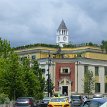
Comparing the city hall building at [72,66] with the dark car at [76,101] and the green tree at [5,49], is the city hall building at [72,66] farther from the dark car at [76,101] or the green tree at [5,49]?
the dark car at [76,101]

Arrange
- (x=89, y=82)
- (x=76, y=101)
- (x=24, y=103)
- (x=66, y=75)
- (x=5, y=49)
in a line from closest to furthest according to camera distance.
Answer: (x=24, y=103), (x=76, y=101), (x=5, y=49), (x=89, y=82), (x=66, y=75)

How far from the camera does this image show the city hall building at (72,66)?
109562 millimetres

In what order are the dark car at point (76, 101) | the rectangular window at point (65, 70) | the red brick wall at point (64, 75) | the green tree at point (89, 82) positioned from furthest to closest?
the rectangular window at point (65, 70) < the red brick wall at point (64, 75) < the green tree at point (89, 82) < the dark car at point (76, 101)

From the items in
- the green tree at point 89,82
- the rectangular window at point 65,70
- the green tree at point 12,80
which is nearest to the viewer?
the green tree at point 12,80

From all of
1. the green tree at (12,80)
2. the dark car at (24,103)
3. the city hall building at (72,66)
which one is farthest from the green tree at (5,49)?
the city hall building at (72,66)

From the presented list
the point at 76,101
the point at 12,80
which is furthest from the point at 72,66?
the point at 12,80

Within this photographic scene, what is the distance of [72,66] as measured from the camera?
110 meters

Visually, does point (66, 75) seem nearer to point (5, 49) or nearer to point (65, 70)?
point (65, 70)

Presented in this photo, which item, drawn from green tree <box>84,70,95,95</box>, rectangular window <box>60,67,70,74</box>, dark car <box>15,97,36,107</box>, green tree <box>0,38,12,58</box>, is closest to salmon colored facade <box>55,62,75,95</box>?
rectangular window <box>60,67,70,74</box>

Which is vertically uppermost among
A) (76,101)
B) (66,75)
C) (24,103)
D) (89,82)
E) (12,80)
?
(66,75)

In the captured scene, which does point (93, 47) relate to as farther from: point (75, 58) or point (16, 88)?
point (16, 88)

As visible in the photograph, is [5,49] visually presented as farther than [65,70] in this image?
No

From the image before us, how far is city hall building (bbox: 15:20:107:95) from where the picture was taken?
110m

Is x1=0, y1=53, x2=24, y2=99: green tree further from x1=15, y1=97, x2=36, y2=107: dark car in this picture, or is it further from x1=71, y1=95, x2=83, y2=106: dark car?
x1=15, y1=97, x2=36, y2=107: dark car
